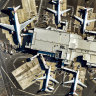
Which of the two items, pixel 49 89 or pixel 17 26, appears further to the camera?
pixel 49 89

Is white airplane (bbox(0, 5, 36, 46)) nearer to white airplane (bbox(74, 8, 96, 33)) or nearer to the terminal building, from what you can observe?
the terminal building

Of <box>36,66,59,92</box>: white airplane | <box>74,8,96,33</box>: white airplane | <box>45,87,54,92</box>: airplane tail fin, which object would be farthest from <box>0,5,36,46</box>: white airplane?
<box>45,87,54,92</box>: airplane tail fin

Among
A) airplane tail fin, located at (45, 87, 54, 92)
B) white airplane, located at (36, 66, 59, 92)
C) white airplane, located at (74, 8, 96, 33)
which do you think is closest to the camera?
white airplane, located at (74, 8, 96, 33)

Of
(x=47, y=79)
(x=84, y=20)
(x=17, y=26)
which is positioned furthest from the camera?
(x=47, y=79)

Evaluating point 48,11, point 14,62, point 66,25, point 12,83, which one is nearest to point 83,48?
point 66,25

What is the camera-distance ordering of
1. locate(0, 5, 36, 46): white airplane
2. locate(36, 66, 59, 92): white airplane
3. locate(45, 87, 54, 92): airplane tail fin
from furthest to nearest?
locate(45, 87, 54, 92): airplane tail fin
locate(36, 66, 59, 92): white airplane
locate(0, 5, 36, 46): white airplane

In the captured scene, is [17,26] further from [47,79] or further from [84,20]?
[84,20]

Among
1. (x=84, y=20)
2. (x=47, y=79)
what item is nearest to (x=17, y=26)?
(x=47, y=79)

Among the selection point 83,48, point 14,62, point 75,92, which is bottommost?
point 75,92

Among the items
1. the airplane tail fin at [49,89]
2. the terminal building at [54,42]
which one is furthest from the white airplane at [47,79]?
the terminal building at [54,42]

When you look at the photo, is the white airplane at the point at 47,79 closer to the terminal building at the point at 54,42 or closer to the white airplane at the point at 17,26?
the terminal building at the point at 54,42

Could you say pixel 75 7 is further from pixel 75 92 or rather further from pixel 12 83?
pixel 12 83
